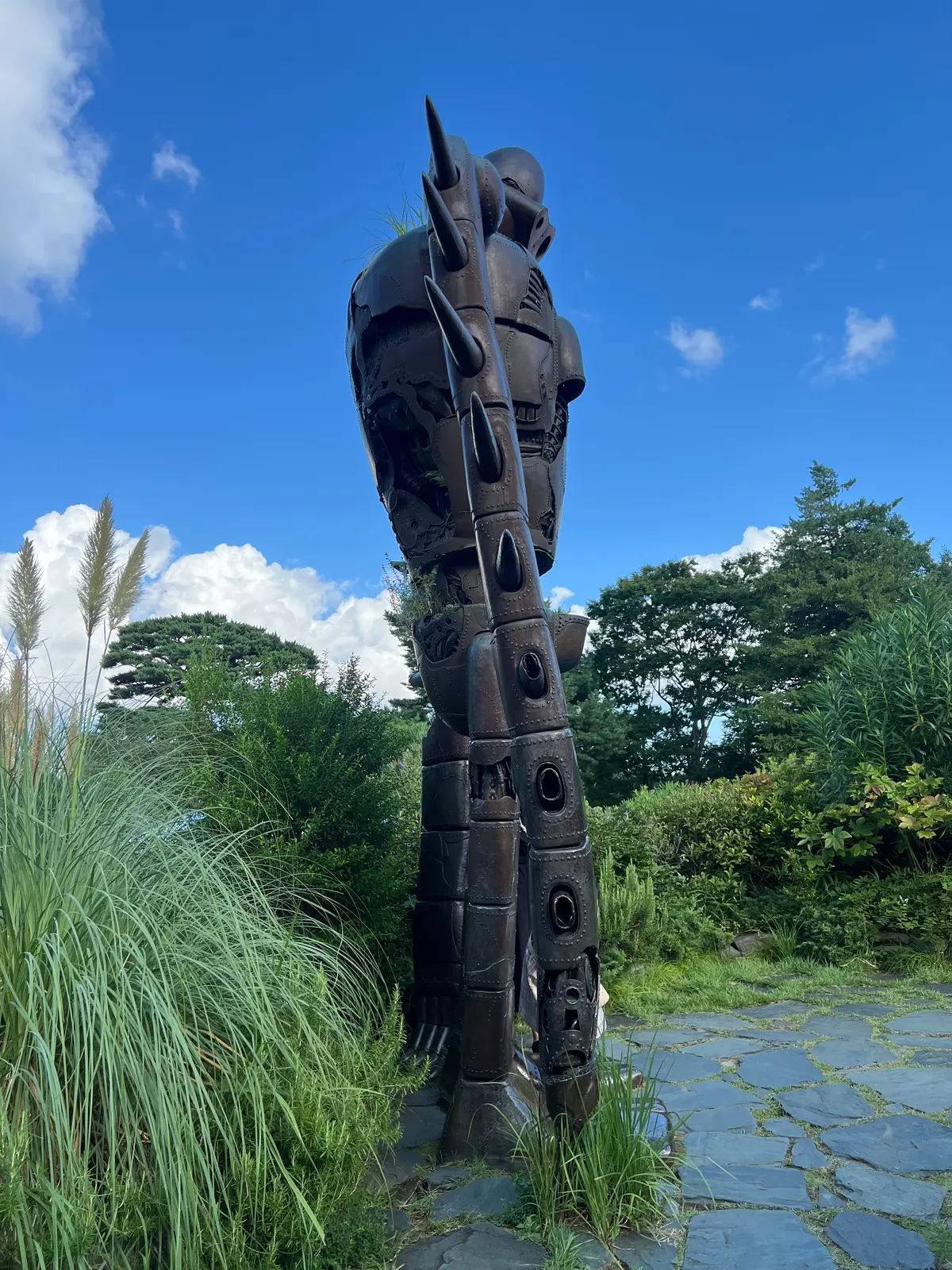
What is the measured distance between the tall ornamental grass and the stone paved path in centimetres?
35

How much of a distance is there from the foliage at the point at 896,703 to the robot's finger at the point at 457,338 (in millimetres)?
4710

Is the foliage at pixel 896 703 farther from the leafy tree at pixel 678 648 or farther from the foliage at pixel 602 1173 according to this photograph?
the leafy tree at pixel 678 648

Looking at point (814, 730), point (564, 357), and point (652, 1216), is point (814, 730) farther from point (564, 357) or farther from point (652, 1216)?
point (652, 1216)

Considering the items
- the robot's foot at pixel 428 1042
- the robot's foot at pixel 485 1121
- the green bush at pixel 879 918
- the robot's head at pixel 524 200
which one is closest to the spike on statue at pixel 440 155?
the robot's head at pixel 524 200

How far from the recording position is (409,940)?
180 inches

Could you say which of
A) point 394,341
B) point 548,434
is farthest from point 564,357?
point 394,341

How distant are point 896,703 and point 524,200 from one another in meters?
4.67

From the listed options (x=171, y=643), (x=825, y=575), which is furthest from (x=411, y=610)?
(x=825, y=575)

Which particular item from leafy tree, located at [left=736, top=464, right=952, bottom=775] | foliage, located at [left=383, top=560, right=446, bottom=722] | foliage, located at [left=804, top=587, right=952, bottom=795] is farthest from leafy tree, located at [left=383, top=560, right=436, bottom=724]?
leafy tree, located at [left=736, top=464, right=952, bottom=775]

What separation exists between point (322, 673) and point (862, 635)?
4667 millimetres

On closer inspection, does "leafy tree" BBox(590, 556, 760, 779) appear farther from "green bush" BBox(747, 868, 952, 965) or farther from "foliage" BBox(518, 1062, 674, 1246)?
"foliage" BBox(518, 1062, 674, 1246)

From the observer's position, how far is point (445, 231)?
266 centimetres

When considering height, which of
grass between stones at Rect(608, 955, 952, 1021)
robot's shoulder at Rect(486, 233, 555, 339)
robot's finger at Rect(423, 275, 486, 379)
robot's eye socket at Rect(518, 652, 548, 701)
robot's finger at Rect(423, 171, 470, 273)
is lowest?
grass between stones at Rect(608, 955, 952, 1021)

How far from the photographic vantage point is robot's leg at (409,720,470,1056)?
348 centimetres
